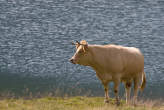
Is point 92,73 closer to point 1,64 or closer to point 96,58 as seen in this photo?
point 1,64

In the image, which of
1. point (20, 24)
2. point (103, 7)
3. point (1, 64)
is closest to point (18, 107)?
point (1, 64)

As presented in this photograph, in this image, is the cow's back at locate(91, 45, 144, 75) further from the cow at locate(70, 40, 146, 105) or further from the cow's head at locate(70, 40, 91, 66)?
the cow's head at locate(70, 40, 91, 66)

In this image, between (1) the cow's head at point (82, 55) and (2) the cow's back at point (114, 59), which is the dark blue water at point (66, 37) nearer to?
(2) the cow's back at point (114, 59)

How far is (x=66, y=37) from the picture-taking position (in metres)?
33.7

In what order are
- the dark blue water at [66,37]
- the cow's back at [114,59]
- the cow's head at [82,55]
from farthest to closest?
the dark blue water at [66,37], the cow's back at [114,59], the cow's head at [82,55]

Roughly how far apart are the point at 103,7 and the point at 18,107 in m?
31.1

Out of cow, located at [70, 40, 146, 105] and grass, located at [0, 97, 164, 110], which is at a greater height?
cow, located at [70, 40, 146, 105]

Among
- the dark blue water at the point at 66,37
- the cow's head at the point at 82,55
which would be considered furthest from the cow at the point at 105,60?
the dark blue water at the point at 66,37

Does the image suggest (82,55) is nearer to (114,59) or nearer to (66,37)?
(114,59)

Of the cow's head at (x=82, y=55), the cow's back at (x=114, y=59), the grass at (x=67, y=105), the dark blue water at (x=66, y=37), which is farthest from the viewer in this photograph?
the dark blue water at (x=66, y=37)

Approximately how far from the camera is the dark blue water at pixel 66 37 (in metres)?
22.7

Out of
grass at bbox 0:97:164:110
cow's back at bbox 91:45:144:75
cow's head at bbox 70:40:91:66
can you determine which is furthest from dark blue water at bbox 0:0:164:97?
cow's head at bbox 70:40:91:66

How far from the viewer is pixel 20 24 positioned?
36.3 metres

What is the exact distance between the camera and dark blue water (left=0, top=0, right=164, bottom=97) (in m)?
22.7
